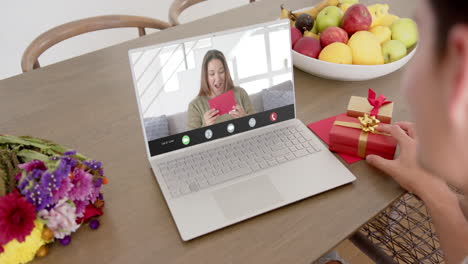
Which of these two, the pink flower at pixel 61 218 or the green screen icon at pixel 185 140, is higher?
the green screen icon at pixel 185 140

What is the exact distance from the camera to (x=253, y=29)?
960mm

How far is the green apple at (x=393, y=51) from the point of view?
3.93 feet

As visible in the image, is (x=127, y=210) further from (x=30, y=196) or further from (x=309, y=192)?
(x=309, y=192)

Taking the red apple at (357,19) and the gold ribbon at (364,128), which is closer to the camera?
the gold ribbon at (364,128)

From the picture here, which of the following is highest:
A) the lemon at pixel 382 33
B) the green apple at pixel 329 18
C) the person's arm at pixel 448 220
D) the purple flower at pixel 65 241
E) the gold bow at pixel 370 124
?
the green apple at pixel 329 18

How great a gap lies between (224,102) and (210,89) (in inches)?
1.8

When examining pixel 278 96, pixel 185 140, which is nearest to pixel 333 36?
pixel 278 96

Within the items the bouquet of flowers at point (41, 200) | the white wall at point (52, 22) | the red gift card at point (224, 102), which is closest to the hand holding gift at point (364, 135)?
the red gift card at point (224, 102)

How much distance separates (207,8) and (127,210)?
2.50 meters

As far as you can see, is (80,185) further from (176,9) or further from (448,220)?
(176,9)

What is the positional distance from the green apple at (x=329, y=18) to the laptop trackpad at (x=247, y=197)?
0.63 meters

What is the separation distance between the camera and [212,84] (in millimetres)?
934

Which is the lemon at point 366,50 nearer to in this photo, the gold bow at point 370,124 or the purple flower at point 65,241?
the gold bow at point 370,124

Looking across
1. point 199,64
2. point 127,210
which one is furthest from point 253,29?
point 127,210
